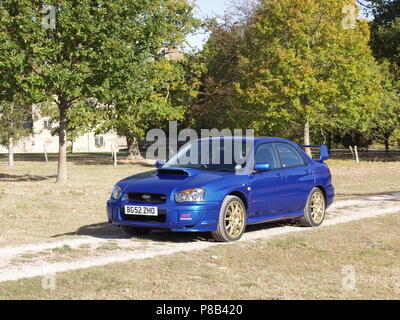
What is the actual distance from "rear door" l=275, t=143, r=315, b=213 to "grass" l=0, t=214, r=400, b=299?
124 centimetres

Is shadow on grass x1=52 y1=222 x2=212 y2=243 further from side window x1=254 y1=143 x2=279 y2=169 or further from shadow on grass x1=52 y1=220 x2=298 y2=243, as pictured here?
side window x1=254 y1=143 x2=279 y2=169

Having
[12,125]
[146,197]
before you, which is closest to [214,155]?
[146,197]

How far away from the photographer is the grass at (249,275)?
21.5ft

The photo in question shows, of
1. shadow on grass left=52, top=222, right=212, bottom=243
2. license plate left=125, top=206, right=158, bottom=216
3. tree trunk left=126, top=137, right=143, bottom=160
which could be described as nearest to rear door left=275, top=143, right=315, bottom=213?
shadow on grass left=52, top=222, right=212, bottom=243

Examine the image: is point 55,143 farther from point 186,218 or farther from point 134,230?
point 186,218

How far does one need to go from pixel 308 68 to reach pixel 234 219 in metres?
27.1

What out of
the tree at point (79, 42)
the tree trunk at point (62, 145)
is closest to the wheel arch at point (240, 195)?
the tree at point (79, 42)

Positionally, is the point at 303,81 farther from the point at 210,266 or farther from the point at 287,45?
the point at 210,266

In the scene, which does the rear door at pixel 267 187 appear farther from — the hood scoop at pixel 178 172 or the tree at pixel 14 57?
the tree at pixel 14 57

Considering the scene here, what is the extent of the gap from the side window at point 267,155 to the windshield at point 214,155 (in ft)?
0.63

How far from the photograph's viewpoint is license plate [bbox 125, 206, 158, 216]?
377 inches

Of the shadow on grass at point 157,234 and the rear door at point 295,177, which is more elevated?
the rear door at point 295,177

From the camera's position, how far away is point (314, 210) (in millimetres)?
11789

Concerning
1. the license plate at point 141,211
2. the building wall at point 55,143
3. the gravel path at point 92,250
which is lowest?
the gravel path at point 92,250
